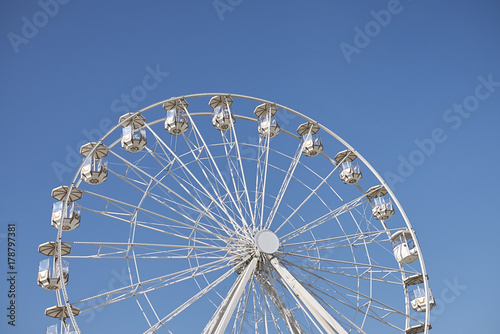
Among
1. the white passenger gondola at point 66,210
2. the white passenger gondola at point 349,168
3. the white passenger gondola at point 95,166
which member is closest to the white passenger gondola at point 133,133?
the white passenger gondola at point 95,166

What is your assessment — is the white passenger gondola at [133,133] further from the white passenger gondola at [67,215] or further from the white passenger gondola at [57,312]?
the white passenger gondola at [57,312]

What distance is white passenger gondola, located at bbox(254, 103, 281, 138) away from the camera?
21188 mm

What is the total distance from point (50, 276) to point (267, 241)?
6317 mm

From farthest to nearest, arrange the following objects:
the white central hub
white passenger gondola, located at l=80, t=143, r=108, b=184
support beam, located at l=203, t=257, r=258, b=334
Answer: white passenger gondola, located at l=80, t=143, r=108, b=184, the white central hub, support beam, located at l=203, t=257, r=258, b=334

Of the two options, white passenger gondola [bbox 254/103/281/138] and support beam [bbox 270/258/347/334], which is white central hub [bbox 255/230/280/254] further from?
white passenger gondola [bbox 254/103/281/138]

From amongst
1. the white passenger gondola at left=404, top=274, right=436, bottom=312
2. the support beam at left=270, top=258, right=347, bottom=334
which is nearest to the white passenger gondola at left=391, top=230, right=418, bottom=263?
the white passenger gondola at left=404, top=274, right=436, bottom=312

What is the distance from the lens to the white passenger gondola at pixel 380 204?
819 inches

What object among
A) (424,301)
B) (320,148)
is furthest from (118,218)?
(424,301)

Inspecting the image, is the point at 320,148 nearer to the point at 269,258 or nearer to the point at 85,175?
the point at 269,258

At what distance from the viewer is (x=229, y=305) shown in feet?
→ 53.3

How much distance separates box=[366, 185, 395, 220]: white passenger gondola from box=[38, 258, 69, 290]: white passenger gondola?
10.4 meters

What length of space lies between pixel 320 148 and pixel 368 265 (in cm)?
484

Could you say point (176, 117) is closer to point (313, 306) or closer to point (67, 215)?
point (67, 215)

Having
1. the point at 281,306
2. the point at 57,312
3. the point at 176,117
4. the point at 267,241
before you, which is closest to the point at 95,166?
the point at 176,117
